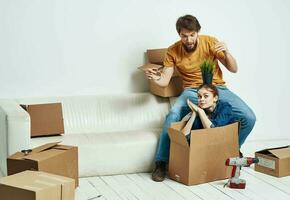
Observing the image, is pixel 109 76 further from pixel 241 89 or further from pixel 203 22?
pixel 241 89

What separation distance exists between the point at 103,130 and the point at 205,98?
3.06 feet

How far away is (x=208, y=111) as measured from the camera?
377 cm

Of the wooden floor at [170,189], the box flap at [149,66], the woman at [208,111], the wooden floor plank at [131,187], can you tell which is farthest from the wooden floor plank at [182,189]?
the box flap at [149,66]

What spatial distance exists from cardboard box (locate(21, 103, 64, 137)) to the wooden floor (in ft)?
1.47

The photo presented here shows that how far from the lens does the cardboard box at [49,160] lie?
10.1 ft

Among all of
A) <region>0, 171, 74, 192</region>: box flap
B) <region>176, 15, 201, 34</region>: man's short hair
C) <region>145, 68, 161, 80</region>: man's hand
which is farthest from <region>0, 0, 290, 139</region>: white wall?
<region>0, 171, 74, 192</region>: box flap

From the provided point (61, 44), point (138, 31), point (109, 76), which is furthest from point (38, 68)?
point (138, 31)

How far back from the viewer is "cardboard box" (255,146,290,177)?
372 cm

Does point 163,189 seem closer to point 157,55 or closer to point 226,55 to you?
point 226,55

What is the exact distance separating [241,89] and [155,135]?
1.33m

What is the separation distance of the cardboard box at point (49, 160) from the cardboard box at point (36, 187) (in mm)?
287

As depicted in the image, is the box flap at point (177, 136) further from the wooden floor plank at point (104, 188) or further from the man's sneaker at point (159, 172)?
the wooden floor plank at point (104, 188)

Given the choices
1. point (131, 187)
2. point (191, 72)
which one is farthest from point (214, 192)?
point (191, 72)

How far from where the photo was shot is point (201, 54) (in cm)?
401
